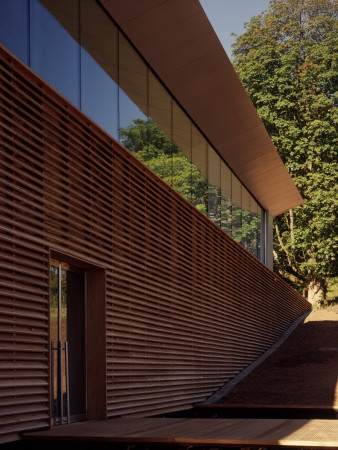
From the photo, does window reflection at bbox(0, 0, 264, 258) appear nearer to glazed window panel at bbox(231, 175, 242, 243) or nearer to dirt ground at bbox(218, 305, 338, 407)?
glazed window panel at bbox(231, 175, 242, 243)

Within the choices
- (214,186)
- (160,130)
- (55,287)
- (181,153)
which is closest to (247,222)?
(214,186)

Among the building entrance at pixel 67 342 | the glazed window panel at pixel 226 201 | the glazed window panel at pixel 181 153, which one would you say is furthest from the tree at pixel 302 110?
the building entrance at pixel 67 342

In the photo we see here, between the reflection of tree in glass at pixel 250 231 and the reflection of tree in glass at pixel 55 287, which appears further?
the reflection of tree in glass at pixel 250 231

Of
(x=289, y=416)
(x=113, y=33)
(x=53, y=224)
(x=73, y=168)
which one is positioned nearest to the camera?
(x=53, y=224)

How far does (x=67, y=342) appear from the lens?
7754mm

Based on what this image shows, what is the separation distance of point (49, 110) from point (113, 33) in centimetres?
302

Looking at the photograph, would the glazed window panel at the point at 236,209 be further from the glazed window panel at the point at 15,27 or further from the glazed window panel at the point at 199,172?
the glazed window panel at the point at 15,27

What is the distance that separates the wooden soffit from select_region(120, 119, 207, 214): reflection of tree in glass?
4.03ft

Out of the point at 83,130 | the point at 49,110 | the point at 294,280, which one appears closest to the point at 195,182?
the point at 83,130

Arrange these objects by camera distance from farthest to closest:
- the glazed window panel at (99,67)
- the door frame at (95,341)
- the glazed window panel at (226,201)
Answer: the glazed window panel at (226,201) < the glazed window panel at (99,67) < the door frame at (95,341)

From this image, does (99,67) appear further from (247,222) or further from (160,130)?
(247,222)

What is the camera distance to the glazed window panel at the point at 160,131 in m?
11.0

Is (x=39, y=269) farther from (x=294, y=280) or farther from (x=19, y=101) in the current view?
(x=294, y=280)

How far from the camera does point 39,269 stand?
263 inches
